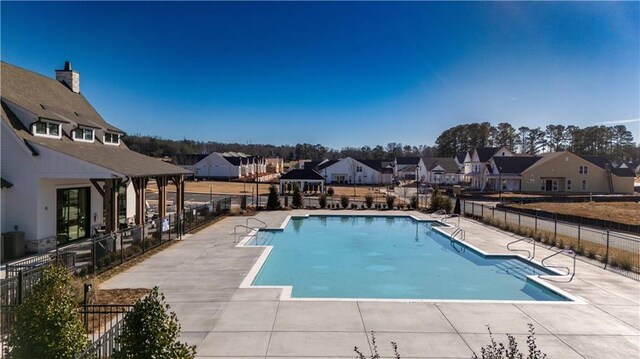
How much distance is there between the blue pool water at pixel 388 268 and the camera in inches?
500

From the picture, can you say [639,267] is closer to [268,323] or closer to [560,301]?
[560,301]

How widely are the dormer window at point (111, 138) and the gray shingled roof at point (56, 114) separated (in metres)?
0.36

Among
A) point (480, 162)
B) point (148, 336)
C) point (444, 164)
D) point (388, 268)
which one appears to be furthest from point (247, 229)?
point (444, 164)

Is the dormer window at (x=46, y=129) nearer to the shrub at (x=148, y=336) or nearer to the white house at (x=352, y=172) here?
the shrub at (x=148, y=336)

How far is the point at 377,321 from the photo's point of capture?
8.92 meters

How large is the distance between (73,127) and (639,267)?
2405cm

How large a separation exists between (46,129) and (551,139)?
379ft

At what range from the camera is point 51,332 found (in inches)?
200

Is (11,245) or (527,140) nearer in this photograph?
(11,245)

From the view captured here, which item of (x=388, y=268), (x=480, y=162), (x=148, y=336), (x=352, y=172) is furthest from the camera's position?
(x=352, y=172)

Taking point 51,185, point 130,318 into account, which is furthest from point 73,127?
point 130,318

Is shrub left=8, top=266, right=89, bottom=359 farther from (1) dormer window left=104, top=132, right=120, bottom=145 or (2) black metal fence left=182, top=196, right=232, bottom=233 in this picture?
(1) dormer window left=104, top=132, right=120, bottom=145

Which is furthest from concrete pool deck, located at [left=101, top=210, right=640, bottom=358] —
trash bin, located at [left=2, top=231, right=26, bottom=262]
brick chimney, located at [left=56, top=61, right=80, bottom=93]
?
brick chimney, located at [left=56, top=61, right=80, bottom=93]

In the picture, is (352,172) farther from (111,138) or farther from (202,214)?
(111,138)
